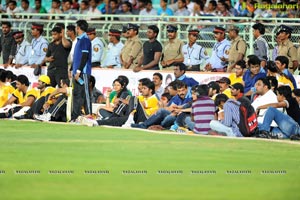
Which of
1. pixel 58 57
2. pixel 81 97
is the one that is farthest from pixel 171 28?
pixel 81 97

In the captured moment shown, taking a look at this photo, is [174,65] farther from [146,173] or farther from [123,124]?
[146,173]

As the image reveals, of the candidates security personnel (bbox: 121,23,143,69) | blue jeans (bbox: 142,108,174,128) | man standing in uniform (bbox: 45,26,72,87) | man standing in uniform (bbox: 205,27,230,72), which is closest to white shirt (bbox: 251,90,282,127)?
blue jeans (bbox: 142,108,174,128)

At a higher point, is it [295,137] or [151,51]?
[151,51]

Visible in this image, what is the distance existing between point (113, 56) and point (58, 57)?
141 cm

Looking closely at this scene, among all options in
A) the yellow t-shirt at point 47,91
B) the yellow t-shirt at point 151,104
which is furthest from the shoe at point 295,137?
the yellow t-shirt at point 47,91

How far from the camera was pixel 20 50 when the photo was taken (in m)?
28.3

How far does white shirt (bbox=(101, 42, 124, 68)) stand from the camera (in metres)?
26.8

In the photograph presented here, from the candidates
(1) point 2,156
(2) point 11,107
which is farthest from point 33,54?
(1) point 2,156

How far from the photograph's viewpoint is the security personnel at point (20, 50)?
28062 mm

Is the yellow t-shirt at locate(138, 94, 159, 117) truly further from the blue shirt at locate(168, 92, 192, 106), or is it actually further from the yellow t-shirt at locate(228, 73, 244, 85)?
the yellow t-shirt at locate(228, 73, 244, 85)

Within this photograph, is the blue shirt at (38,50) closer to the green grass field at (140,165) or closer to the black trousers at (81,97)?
the black trousers at (81,97)

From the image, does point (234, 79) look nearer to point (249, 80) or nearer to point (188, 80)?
point (249, 80)

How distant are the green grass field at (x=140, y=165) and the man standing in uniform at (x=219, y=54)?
4.02 meters

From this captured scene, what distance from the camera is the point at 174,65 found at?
2494 cm
